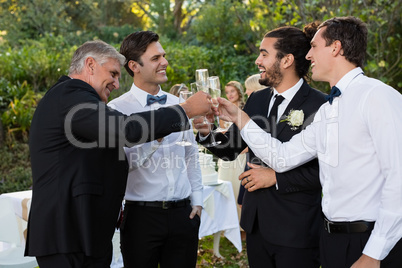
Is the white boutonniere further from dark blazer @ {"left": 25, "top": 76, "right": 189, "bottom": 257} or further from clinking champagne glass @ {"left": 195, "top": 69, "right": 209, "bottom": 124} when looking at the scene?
dark blazer @ {"left": 25, "top": 76, "right": 189, "bottom": 257}

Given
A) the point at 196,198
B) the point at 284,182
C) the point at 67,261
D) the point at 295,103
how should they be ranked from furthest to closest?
the point at 196,198, the point at 295,103, the point at 284,182, the point at 67,261

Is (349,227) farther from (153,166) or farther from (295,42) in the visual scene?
(153,166)

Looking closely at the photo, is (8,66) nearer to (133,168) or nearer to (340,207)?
(133,168)

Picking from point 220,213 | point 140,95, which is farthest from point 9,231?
point 220,213

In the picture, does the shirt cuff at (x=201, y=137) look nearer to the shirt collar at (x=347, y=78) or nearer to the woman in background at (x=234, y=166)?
the shirt collar at (x=347, y=78)

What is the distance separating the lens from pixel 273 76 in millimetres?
2713

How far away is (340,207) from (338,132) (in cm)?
36

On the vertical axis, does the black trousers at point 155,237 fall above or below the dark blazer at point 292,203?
below

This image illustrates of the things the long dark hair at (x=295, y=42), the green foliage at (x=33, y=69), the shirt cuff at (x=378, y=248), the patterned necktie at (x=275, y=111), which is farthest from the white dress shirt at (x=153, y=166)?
the green foliage at (x=33, y=69)

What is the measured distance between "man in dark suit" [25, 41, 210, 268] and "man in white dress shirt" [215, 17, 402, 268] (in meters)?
0.86

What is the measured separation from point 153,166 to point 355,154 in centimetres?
133

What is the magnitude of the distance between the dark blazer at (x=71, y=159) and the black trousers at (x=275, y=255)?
972mm

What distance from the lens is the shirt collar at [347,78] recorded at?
2174 millimetres

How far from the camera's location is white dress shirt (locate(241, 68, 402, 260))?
1.91 meters
